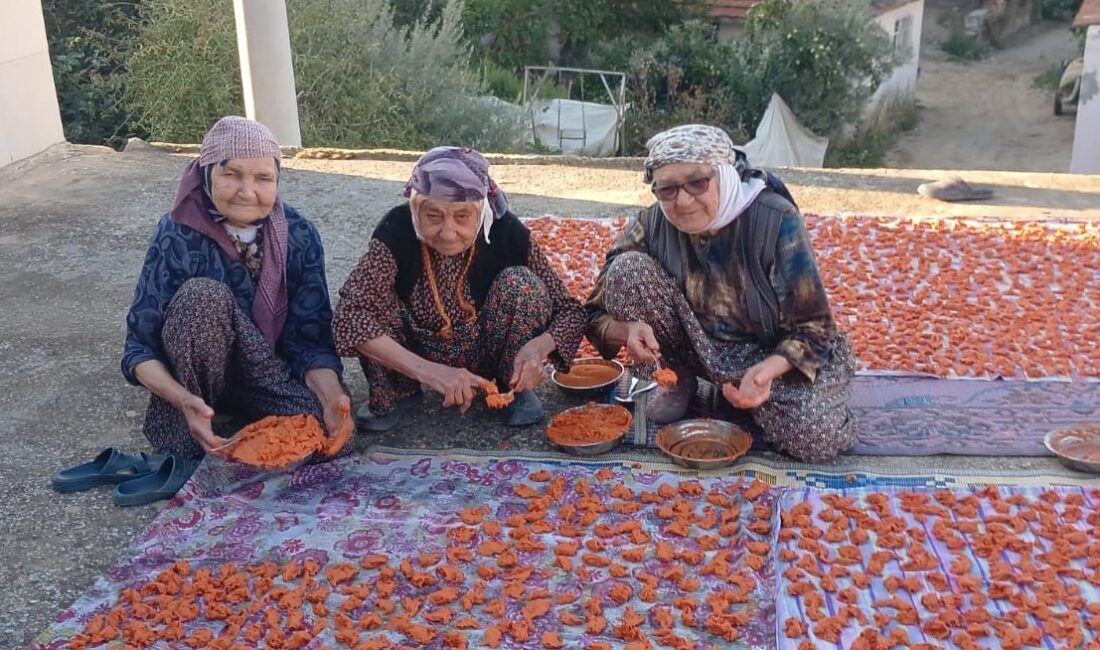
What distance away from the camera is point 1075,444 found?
313cm

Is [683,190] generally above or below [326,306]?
above

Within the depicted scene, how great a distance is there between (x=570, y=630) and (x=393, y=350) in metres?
1.11

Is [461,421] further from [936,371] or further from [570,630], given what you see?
[936,371]

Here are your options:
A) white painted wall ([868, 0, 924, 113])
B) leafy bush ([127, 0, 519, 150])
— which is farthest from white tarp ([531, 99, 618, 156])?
white painted wall ([868, 0, 924, 113])

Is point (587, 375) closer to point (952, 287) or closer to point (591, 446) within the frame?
point (591, 446)

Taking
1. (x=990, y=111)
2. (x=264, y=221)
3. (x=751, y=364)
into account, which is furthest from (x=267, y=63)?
(x=990, y=111)

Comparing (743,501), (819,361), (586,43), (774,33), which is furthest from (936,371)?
(586,43)

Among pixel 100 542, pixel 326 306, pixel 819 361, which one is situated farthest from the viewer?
pixel 326 306

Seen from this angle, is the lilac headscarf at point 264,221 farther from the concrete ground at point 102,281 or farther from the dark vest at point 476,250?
the concrete ground at point 102,281

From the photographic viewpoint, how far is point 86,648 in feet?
7.79

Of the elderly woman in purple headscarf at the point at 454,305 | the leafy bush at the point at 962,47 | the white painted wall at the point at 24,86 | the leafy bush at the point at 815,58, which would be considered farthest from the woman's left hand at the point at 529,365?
the leafy bush at the point at 962,47

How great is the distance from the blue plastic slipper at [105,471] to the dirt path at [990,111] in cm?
1539

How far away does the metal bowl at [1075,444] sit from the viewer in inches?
119

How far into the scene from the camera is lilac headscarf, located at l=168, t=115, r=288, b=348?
3045 mm
